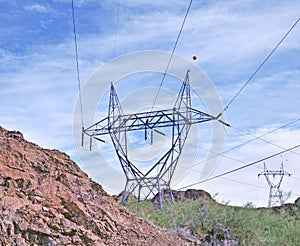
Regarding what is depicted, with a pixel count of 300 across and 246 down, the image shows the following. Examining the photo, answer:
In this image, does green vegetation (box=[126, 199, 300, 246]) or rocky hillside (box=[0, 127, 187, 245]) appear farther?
green vegetation (box=[126, 199, 300, 246])

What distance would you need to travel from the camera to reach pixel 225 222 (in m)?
13.6

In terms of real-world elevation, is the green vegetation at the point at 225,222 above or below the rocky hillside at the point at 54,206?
above

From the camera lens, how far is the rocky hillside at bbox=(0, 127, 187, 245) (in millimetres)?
7977

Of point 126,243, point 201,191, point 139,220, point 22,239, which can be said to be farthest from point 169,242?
point 201,191

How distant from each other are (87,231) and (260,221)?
688cm

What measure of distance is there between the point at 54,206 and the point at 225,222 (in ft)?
19.3

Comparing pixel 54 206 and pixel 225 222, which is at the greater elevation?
pixel 225 222

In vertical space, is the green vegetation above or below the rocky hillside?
above

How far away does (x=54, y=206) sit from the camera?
881 cm

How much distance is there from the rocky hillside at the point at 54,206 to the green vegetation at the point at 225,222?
Answer: 86.7 inches

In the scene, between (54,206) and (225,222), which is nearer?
(54,206)

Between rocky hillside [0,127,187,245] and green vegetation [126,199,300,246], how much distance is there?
2.20 m

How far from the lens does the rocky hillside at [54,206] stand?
798 cm

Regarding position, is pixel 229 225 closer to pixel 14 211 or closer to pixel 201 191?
pixel 14 211
